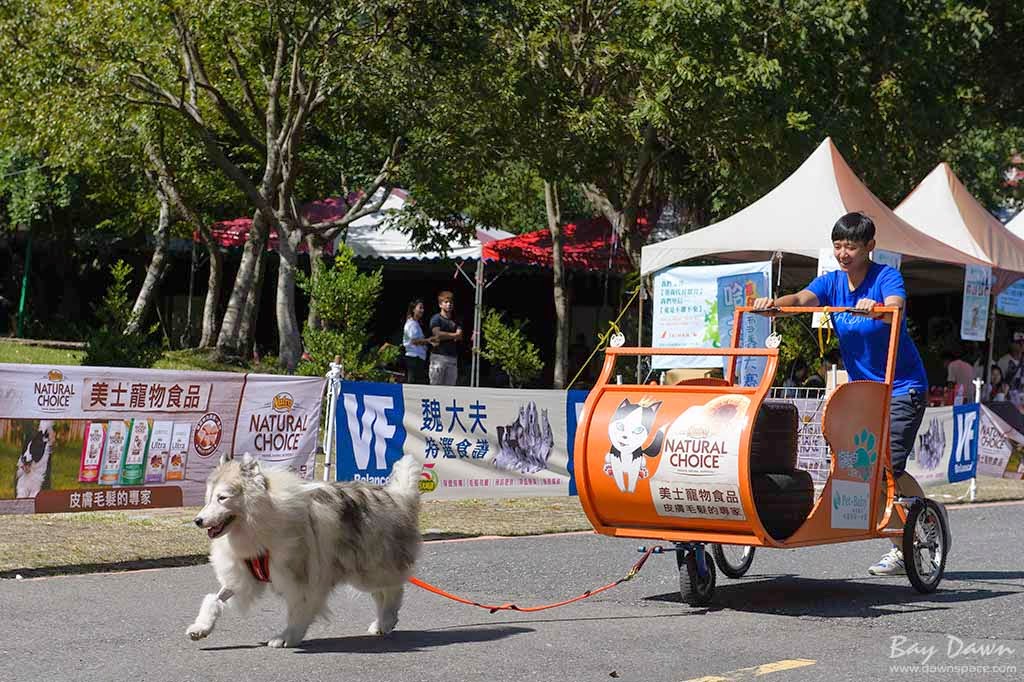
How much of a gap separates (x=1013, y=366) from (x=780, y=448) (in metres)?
15.1

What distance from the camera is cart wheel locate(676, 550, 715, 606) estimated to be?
823cm

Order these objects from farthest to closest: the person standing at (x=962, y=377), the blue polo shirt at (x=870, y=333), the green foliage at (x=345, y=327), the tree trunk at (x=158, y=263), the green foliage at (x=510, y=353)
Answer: the tree trunk at (x=158, y=263)
the green foliage at (x=510, y=353)
the person standing at (x=962, y=377)
the green foliage at (x=345, y=327)
the blue polo shirt at (x=870, y=333)

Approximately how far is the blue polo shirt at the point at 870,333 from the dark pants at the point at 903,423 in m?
0.07

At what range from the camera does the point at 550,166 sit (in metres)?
24.3

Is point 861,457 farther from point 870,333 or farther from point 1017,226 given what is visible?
point 1017,226

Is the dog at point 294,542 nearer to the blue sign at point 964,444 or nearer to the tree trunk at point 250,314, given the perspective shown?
the blue sign at point 964,444

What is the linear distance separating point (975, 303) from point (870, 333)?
10.8 metres

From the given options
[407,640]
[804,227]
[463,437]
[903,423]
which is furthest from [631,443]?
[804,227]

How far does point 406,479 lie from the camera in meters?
7.64

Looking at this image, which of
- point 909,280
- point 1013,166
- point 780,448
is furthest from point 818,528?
point 1013,166

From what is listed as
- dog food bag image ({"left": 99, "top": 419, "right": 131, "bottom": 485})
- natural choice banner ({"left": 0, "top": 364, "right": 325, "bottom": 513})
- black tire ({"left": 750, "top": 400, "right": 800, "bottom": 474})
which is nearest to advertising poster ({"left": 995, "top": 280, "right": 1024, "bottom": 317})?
natural choice banner ({"left": 0, "top": 364, "right": 325, "bottom": 513})

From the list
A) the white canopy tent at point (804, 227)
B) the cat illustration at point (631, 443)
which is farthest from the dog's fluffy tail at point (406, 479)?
the white canopy tent at point (804, 227)

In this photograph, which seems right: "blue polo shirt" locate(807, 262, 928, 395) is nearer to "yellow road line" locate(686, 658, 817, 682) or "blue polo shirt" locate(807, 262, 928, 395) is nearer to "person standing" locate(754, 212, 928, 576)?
"person standing" locate(754, 212, 928, 576)

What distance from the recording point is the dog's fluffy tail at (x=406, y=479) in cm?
762
